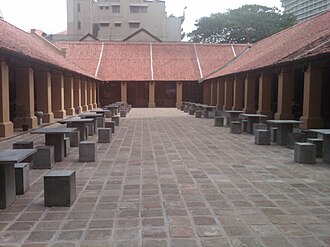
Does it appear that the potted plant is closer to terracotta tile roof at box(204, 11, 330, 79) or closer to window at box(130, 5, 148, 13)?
terracotta tile roof at box(204, 11, 330, 79)

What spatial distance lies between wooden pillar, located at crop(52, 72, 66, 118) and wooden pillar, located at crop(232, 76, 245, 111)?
33.2ft

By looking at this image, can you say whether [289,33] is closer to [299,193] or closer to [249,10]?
[299,193]

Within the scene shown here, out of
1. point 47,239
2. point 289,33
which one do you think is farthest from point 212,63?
point 47,239

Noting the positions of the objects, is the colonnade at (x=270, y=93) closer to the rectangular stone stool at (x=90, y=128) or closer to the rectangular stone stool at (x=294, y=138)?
the rectangular stone stool at (x=294, y=138)

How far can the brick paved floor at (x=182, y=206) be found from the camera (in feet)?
14.0

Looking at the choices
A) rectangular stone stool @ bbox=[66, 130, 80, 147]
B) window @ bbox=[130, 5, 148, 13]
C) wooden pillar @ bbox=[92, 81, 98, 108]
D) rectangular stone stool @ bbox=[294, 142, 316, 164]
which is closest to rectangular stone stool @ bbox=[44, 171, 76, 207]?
rectangular stone stool @ bbox=[294, 142, 316, 164]

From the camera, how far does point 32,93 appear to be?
1598 cm

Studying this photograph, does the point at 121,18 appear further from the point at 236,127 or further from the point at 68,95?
the point at 236,127

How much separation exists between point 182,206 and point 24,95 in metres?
12.1

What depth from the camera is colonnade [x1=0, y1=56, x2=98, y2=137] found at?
1288 centimetres

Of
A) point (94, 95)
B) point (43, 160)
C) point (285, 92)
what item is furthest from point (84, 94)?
point (43, 160)

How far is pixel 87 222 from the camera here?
475cm

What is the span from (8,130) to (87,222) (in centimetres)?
925

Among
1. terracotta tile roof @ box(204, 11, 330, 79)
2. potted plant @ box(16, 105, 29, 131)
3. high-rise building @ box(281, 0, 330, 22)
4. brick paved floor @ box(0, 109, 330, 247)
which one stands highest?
high-rise building @ box(281, 0, 330, 22)
